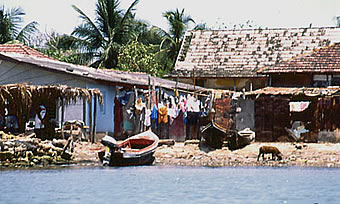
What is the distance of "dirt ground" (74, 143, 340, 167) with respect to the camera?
24.3m

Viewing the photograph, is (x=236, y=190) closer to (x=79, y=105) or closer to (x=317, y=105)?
(x=317, y=105)

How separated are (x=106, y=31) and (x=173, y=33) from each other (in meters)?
4.23

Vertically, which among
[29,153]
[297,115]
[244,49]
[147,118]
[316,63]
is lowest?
[29,153]

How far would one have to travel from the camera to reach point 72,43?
4484 centimetres

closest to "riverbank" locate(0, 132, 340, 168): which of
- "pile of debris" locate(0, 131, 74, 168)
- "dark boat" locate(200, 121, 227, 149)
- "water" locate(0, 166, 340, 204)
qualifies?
"pile of debris" locate(0, 131, 74, 168)

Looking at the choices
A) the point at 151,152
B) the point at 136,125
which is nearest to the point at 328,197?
the point at 151,152

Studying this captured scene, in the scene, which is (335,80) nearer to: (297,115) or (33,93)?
(297,115)

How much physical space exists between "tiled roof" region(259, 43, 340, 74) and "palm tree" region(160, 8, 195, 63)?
523 inches

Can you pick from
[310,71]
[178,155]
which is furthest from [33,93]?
[310,71]

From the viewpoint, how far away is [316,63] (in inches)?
1256

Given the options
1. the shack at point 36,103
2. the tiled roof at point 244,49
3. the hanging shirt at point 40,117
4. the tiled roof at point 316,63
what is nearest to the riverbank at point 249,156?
the shack at point 36,103

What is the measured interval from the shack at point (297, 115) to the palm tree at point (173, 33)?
17.9 m

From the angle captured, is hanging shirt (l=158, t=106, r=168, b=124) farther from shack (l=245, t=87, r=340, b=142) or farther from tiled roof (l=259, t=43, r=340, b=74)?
tiled roof (l=259, t=43, r=340, b=74)

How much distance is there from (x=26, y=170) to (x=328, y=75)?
15164 millimetres
